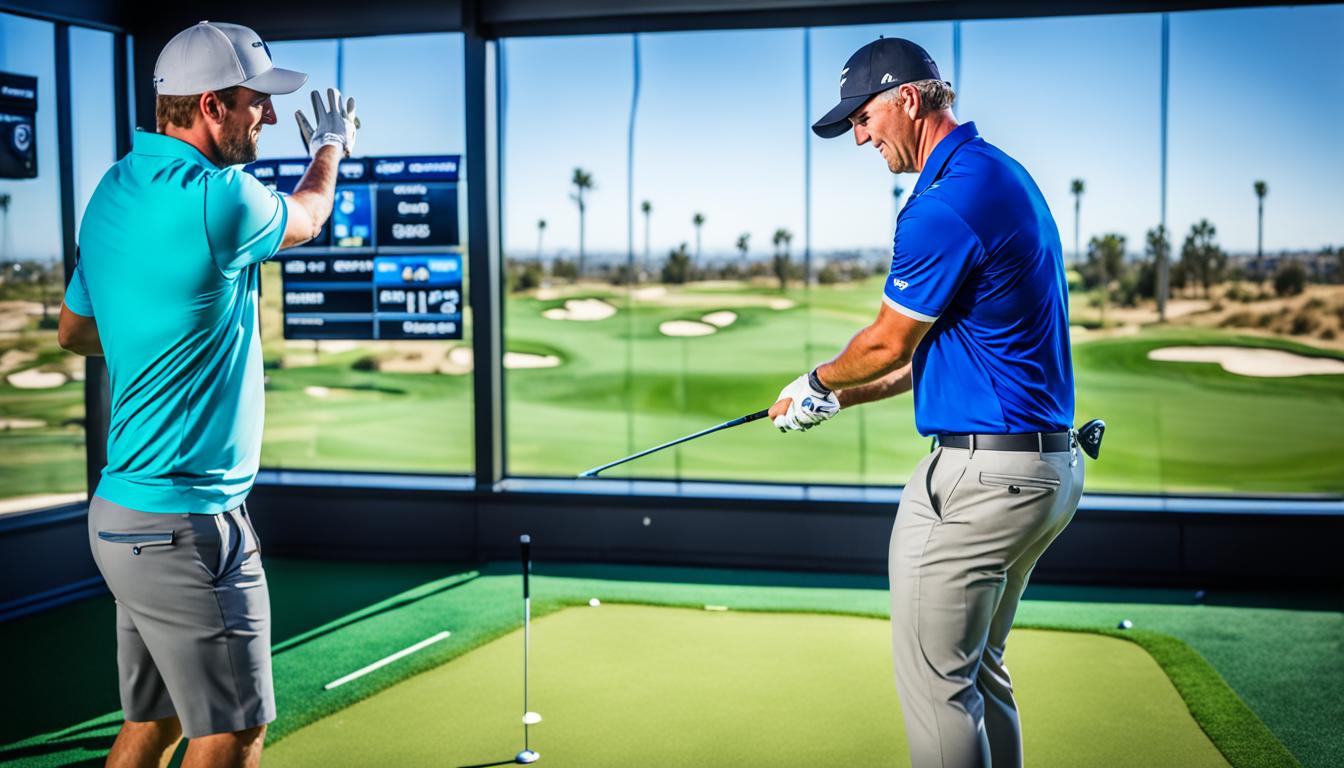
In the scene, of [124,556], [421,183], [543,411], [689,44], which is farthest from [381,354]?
[124,556]

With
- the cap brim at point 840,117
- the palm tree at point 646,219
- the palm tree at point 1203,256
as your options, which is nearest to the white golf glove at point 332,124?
the cap brim at point 840,117

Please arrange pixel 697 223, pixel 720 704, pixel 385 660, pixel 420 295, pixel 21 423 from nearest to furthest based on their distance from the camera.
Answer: pixel 720 704 < pixel 385 660 < pixel 420 295 < pixel 697 223 < pixel 21 423

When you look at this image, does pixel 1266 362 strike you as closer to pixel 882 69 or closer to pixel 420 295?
pixel 420 295

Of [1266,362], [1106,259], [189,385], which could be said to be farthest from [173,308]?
[1266,362]

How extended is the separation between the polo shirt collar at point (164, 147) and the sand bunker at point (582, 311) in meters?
22.2

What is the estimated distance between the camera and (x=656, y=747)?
3436mm

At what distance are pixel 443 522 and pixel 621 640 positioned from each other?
188 cm

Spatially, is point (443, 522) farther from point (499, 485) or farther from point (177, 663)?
point (177, 663)

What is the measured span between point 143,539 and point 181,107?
73 centimetres

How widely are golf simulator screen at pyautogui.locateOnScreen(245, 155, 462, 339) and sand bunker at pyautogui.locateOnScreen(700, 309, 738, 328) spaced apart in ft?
55.9

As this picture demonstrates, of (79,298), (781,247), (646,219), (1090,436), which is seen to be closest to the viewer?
(79,298)

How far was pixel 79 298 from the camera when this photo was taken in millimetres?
2059

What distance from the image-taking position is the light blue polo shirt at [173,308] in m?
1.82

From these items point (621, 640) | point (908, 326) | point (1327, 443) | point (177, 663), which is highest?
point (908, 326)
